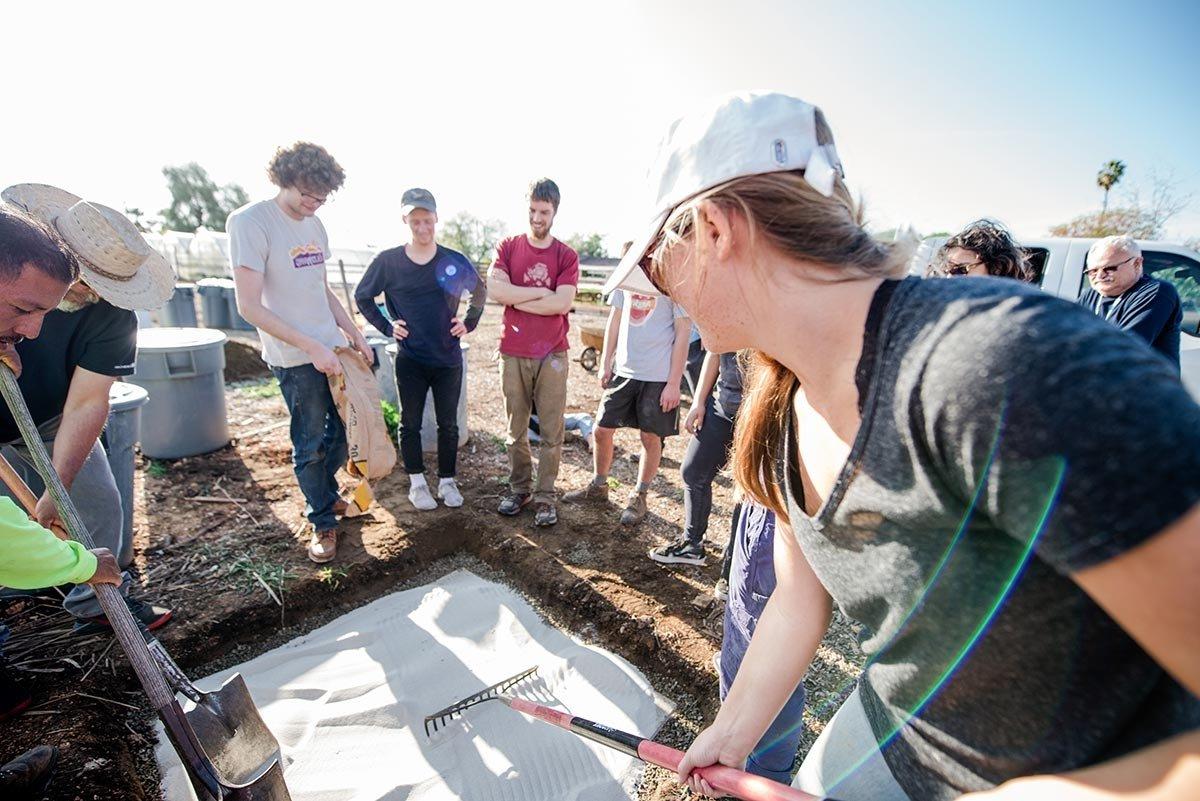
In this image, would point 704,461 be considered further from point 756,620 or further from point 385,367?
point 385,367

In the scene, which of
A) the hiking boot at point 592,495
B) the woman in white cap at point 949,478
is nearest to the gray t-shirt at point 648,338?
the hiking boot at point 592,495

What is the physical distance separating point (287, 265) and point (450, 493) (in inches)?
73.8

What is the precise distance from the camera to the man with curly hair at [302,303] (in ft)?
9.23

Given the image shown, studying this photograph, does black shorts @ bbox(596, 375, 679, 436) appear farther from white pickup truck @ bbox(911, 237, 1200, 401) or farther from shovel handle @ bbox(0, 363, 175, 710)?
white pickup truck @ bbox(911, 237, 1200, 401)

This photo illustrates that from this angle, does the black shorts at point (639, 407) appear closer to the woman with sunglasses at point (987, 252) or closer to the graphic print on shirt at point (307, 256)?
the woman with sunglasses at point (987, 252)

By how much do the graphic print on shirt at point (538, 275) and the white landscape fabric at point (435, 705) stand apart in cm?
210

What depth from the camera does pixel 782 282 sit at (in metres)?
0.84

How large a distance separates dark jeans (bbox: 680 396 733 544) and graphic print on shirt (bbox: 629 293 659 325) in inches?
30.7

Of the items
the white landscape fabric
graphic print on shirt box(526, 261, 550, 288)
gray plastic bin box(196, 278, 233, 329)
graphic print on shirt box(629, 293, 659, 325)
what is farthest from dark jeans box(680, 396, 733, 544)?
gray plastic bin box(196, 278, 233, 329)

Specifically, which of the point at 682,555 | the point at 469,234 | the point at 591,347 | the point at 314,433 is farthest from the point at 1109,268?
the point at 469,234

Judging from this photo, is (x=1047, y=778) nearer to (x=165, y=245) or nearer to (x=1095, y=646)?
(x=1095, y=646)

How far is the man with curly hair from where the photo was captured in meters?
2.81

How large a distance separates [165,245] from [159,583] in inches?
859

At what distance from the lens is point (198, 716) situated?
1.88 m
